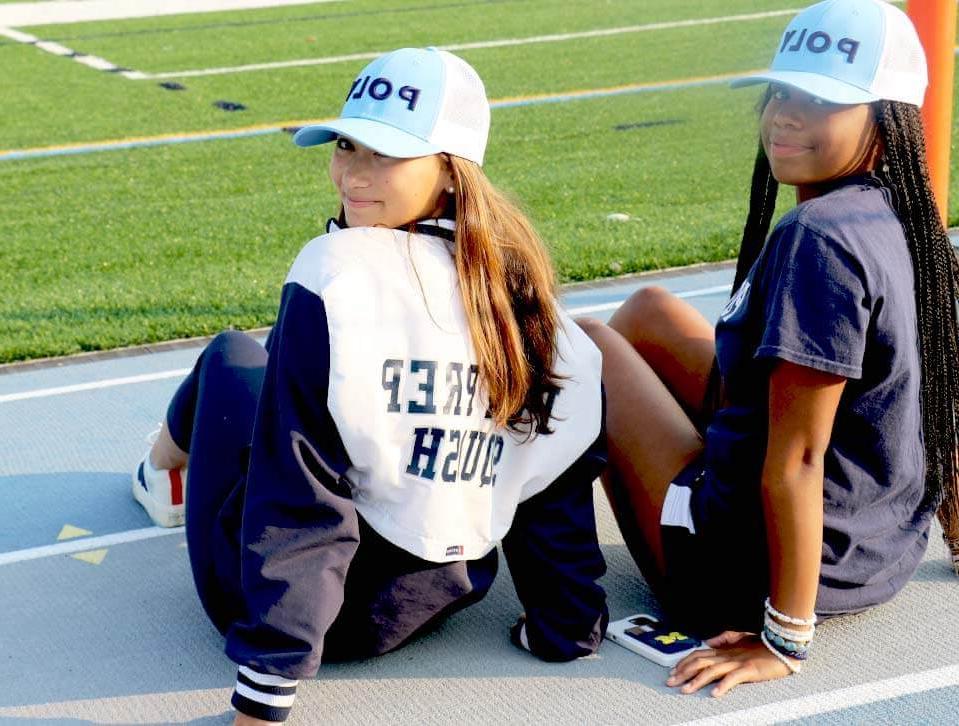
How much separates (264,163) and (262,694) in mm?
7411

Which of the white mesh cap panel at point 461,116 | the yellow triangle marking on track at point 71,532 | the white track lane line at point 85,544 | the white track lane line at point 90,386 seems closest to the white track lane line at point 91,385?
the white track lane line at point 90,386

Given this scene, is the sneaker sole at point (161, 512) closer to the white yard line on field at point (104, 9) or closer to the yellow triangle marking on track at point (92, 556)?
the yellow triangle marking on track at point (92, 556)

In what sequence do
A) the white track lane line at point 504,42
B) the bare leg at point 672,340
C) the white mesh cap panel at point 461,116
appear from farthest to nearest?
the white track lane line at point 504,42, the bare leg at point 672,340, the white mesh cap panel at point 461,116

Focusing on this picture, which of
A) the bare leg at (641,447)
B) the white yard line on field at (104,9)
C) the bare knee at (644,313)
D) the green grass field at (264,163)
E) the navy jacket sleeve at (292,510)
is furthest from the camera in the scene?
the white yard line on field at (104,9)

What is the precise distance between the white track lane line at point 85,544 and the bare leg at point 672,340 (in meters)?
1.34

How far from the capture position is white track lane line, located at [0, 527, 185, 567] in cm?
377

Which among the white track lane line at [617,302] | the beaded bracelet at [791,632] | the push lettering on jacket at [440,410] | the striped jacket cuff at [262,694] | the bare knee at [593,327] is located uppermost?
the push lettering on jacket at [440,410]

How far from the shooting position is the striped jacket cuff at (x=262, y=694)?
8.95 ft

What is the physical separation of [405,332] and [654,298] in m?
1.28

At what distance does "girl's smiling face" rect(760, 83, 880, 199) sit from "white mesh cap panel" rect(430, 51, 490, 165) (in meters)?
0.61

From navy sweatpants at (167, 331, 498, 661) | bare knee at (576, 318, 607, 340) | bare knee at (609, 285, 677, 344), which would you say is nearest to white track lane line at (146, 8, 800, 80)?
bare knee at (609, 285, 677, 344)

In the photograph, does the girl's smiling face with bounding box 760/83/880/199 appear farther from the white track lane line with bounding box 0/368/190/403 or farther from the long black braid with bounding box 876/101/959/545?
the white track lane line with bounding box 0/368/190/403

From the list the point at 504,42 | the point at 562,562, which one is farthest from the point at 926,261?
the point at 504,42

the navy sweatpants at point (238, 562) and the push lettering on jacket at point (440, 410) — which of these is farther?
the navy sweatpants at point (238, 562)
